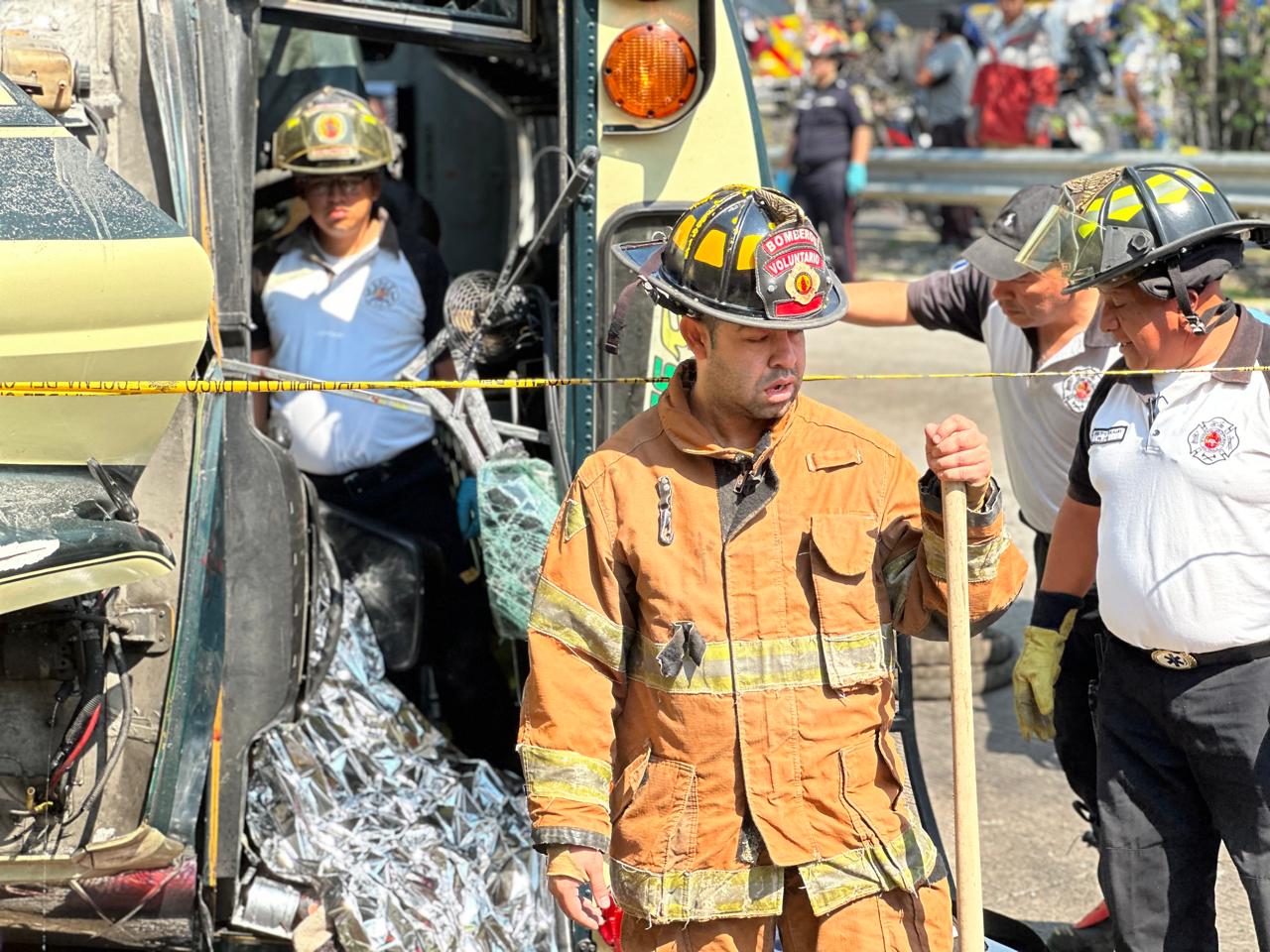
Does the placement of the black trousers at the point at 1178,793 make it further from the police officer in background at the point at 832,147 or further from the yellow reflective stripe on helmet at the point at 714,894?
the police officer in background at the point at 832,147

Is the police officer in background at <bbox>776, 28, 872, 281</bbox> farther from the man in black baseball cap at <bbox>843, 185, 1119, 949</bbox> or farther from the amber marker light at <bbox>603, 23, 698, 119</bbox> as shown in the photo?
the amber marker light at <bbox>603, 23, 698, 119</bbox>

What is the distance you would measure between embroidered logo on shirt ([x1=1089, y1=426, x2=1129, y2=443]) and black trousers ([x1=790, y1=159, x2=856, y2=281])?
916cm

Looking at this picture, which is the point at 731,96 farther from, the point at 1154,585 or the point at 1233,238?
the point at 1154,585

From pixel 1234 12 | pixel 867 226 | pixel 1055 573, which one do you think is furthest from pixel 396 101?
pixel 867 226

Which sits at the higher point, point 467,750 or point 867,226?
point 867,226

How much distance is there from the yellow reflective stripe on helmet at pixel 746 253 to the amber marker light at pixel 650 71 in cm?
125

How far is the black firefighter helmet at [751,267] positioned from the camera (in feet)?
8.02

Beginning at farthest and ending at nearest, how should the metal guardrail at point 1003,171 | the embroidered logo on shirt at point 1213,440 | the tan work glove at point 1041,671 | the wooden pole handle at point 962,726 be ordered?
the metal guardrail at point 1003,171 < the tan work glove at point 1041,671 < the embroidered logo on shirt at point 1213,440 < the wooden pole handle at point 962,726

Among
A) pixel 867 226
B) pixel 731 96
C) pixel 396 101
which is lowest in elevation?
pixel 731 96

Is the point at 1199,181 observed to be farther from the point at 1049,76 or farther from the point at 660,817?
the point at 1049,76

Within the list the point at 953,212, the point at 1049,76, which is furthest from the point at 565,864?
the point at 953,212

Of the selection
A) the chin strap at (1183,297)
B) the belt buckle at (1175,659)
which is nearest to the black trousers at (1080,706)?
the belt buckle at (1175,659)

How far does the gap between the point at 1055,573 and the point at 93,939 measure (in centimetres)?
201

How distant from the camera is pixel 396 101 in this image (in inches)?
247
